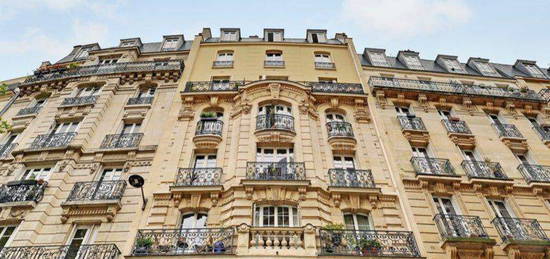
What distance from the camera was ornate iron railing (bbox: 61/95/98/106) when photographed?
46.5 feet

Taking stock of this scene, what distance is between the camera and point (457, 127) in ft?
44.1

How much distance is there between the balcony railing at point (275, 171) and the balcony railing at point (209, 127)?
2.46 meters

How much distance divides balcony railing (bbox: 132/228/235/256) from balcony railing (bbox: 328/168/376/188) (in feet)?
12.9

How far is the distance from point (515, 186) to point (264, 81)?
10171mm

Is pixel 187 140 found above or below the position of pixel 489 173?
above

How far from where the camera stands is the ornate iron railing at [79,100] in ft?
46.5

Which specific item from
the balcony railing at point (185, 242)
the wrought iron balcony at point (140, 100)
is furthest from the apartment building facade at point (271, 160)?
the wrought iron balcony at point (140, 100)

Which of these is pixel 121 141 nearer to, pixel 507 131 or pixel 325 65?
pixel 325 65

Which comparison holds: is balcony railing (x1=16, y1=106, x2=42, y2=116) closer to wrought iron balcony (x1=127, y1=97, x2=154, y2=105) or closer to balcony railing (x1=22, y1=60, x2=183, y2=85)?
balcony railing (x1=22, y1=60, x2=183, y2=85)

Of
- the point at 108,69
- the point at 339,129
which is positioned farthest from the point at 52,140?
the point at 339,129

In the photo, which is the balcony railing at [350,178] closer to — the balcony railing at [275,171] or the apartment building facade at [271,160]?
the apartment building facade at [271,160]

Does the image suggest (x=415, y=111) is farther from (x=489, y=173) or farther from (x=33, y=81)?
(x=33, y=81)

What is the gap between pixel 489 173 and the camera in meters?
11.4

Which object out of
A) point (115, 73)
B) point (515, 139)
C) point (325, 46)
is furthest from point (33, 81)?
point (515, 139)
